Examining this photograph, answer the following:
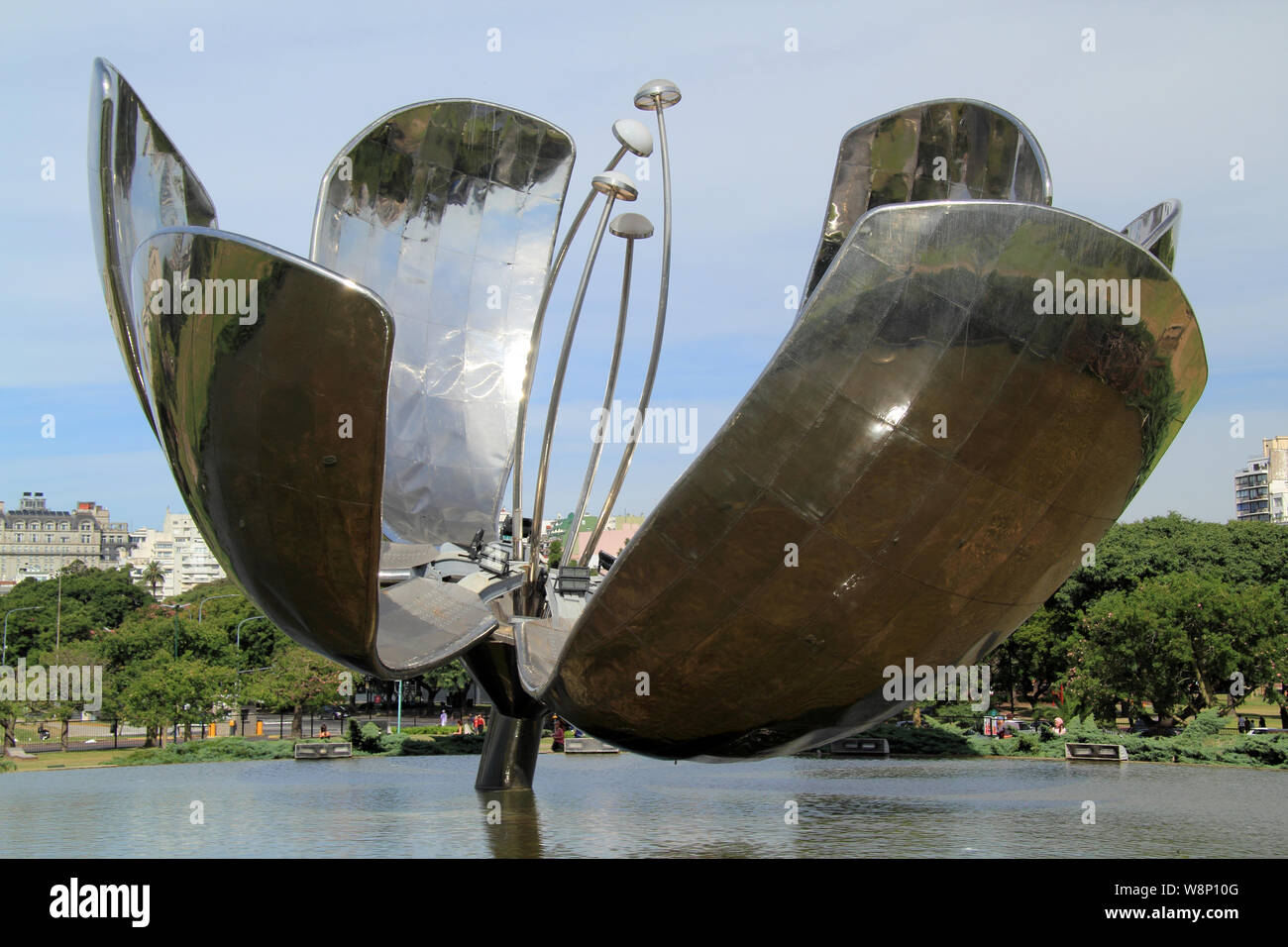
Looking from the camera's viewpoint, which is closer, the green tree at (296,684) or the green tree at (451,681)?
the green tree at (296,684)

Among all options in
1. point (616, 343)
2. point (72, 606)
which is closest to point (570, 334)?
point (616, 343)

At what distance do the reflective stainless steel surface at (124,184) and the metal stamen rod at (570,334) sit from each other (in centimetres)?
498

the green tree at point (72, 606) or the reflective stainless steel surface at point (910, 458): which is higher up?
the reflective stainless steel surface at point (910, 458)

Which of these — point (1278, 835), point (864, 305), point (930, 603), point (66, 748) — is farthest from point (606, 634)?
point (66, 748)

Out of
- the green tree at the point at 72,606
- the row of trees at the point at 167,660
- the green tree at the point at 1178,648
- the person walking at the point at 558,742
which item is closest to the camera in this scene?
the person walking at the point at 558,742

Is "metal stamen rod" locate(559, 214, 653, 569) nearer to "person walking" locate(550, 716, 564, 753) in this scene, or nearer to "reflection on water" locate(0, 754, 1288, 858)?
"reflection on water" locate(0, 754, 1288, 858)

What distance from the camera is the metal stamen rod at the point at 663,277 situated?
14885 mm

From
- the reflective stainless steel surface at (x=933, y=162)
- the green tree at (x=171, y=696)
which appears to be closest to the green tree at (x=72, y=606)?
the green tree at (x=171, y=696)

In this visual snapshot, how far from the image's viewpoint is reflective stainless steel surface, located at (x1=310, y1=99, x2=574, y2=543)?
16672 millimetres

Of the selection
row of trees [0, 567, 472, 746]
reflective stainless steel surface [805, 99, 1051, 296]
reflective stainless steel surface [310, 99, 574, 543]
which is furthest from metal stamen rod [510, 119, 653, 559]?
row of trees [0, 567, 472, 746]

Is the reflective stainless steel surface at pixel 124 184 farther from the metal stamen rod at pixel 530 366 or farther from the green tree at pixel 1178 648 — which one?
the green tree at pixel 1178 648
